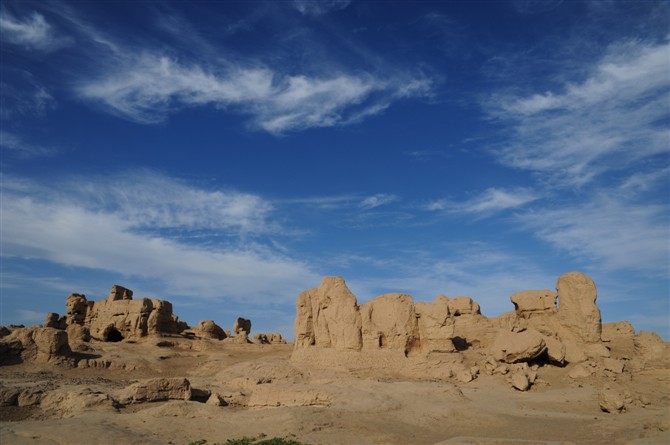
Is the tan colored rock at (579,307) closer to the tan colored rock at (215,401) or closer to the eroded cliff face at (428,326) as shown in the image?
the eroded cliff face at (428,326)

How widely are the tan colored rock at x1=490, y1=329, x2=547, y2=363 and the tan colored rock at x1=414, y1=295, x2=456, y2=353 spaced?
211cm

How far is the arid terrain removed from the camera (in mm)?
14867

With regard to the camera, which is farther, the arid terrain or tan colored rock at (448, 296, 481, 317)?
tan colored rock at (448, 296, 481, 317)

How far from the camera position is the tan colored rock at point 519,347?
78.0ft

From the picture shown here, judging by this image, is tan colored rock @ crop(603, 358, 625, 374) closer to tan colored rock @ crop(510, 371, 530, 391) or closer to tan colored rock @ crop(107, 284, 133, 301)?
tan colored rock @ crop(510, 371, 530, 391)

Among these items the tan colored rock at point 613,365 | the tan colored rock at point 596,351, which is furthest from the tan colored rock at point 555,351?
the tan colored rock at point 613,365

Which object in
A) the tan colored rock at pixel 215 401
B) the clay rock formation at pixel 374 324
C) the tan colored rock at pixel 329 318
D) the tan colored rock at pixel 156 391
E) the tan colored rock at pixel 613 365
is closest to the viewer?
the tan colored rock at pixel 156 391

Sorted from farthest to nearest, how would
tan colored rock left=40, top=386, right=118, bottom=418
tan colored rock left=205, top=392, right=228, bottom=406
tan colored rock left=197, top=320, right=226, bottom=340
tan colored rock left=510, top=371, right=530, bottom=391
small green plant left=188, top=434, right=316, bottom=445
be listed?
tan colored rock left=197, top=320, right=226, bottom=340, tan colored rock left=510, top=371, right=530, bottom=391, tan colored rock left=205, top=392, right=228, bottom=406, tan colored rock left=40, top=386, right=118, bottom=418, small green plant left=188, top=434, right=316, bottom=445

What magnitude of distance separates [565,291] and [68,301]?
97.8 feet

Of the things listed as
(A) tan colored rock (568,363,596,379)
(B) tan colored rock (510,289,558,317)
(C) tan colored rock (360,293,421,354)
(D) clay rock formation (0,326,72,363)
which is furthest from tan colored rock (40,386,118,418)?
(B) tan colored rock (510,289,558,317)

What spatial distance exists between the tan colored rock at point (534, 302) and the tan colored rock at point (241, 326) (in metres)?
19.9

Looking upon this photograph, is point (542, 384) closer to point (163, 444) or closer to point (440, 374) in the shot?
point (440, 374)

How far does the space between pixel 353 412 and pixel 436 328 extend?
9.38 m

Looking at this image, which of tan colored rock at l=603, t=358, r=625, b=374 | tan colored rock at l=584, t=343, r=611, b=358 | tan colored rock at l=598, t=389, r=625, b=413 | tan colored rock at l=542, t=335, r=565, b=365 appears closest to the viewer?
tan colored rock at l=598, t=389, r=625, b=413
